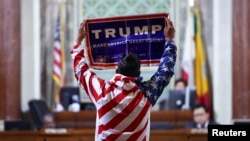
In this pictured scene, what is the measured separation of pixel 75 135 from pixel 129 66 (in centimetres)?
436

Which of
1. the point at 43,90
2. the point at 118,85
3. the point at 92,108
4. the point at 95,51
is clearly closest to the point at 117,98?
the point at 118,85

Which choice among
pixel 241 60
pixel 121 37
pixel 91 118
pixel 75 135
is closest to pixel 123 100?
pixel 121 37

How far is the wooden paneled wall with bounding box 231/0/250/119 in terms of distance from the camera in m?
11.8

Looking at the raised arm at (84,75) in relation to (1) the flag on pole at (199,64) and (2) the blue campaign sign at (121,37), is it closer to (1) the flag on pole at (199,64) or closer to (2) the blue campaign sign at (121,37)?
(2) the blue campaign sign at (121,37)

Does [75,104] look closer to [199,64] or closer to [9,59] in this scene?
[9,59]

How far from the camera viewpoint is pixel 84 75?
450 cm

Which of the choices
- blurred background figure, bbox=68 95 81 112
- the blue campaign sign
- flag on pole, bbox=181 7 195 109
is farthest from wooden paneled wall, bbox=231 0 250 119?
the blue campaign sign

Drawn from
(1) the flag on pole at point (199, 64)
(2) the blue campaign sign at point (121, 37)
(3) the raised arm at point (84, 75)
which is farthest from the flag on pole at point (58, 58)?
(3) the raised arm at point (84, 75)

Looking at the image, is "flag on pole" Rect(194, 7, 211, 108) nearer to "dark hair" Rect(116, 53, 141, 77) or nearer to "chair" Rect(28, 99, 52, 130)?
"chair" Rect(28, 99, 52, 130)

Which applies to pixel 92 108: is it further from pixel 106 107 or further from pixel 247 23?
pixel 106 107

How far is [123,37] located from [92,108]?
968 centimetres

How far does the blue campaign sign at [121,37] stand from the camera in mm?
4746

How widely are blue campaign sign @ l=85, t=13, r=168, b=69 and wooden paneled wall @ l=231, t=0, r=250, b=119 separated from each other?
23.5 ft

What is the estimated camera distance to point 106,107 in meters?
4.37
